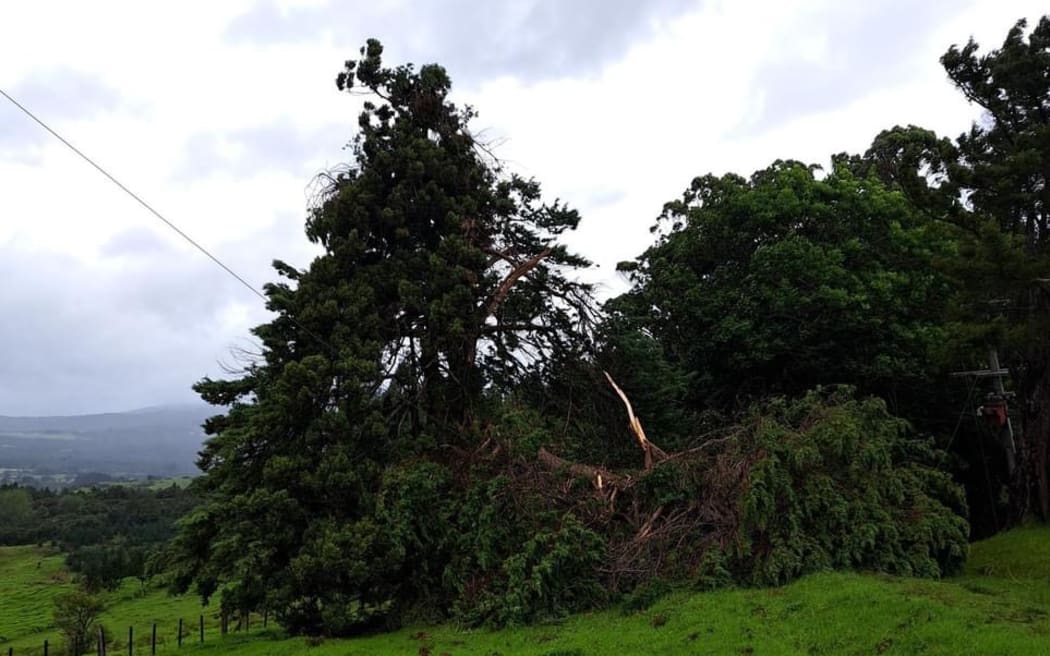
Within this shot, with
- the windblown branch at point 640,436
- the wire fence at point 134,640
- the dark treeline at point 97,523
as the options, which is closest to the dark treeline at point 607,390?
the windblown branch at point 640,436

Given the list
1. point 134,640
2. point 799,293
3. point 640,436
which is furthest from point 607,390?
point 134,640

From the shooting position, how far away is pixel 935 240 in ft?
55.4

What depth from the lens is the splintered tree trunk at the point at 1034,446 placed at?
13297 millimetres

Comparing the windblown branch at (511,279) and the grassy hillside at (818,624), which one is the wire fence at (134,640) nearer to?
the grassy hillside at (818,624)

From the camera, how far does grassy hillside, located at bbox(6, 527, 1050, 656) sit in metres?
7.21

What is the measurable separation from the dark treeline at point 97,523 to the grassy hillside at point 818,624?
33.2 m

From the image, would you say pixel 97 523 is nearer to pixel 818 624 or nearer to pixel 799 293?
pixel 799 293

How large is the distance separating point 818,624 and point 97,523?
72.6 meters

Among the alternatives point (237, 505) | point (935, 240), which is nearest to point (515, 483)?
point (237, 505)

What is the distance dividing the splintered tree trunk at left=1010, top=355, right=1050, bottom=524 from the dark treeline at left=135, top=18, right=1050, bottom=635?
0.07m

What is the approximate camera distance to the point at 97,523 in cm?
6394

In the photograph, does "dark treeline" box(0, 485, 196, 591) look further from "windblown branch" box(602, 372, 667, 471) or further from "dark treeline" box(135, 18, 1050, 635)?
"windblown branch" box(602, 372, 667, 471)

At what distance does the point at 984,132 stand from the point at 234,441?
15.2 m

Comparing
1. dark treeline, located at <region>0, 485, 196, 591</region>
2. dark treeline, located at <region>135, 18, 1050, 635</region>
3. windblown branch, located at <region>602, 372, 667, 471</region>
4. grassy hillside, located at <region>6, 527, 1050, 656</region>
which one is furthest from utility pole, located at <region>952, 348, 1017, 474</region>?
dark treeline, located at <region>0, 485, 196, 591</region>
